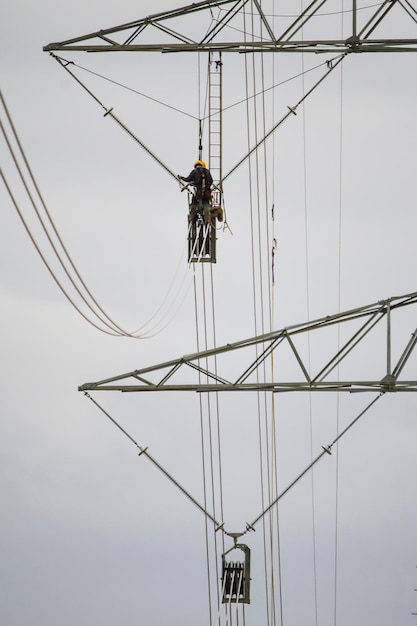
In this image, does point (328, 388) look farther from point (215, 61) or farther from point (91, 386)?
point (215, 61)

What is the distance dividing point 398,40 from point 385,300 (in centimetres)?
506

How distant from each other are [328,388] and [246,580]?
689cm

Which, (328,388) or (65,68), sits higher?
(65,68)

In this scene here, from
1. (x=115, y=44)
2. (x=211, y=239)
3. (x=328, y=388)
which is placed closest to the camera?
(x=328, y=388)

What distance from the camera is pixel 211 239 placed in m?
54.6

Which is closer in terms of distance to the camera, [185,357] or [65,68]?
[185,357]

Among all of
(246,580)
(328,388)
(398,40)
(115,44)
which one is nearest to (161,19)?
(115,44)

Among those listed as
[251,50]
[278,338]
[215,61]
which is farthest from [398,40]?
[215,61]

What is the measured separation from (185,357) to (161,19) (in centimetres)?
690

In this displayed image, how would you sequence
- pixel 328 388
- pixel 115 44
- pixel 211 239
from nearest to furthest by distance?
pixel 328 388 < pixel 115 44 < pixel 211 239

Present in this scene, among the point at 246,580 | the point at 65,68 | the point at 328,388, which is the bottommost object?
the point at 246,580

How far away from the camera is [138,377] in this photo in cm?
4622

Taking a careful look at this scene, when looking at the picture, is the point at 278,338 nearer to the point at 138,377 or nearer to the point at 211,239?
the point at 138,377

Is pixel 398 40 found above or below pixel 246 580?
above
